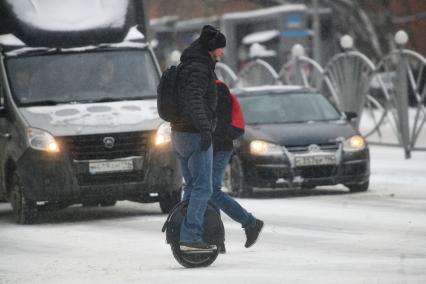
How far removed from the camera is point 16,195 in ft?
52.0

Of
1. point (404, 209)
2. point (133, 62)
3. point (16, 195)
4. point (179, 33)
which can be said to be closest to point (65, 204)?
point (16, 195)

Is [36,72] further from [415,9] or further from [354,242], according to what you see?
[415,9]

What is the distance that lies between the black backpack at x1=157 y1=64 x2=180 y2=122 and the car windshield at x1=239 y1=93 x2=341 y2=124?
786cm

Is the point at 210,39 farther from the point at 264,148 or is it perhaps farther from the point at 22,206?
the point at 264,148

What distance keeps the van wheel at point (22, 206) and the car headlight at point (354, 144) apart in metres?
4.22

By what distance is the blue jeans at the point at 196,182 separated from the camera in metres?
10.9

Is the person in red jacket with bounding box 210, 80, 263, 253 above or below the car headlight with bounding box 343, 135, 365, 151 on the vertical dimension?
above

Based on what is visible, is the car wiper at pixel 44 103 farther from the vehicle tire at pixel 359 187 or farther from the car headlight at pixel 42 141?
the vehicle tire at pixel 359 187

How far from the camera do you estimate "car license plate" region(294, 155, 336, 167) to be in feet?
58.2

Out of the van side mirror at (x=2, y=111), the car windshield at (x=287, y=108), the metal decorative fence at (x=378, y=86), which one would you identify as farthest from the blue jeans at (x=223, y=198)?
the metal decorative fence at (x=378, y=86)

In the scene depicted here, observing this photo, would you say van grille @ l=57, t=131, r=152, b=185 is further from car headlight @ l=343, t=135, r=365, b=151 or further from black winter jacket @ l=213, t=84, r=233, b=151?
black winter jacket @ l=213, t=84, r=233, b=151

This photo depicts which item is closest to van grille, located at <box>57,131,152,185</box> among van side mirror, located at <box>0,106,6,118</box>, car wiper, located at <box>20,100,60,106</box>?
car wiper, located at <box>20,100,60,106</box>

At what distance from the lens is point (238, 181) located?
18.1 metres

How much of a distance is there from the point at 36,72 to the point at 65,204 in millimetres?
1487
